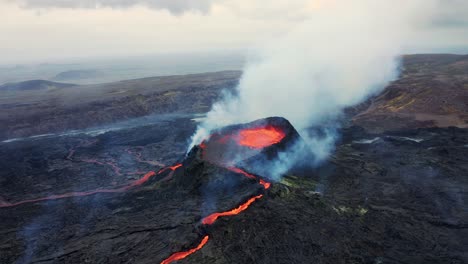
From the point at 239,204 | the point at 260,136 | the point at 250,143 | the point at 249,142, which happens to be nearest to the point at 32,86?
the point at 260,136

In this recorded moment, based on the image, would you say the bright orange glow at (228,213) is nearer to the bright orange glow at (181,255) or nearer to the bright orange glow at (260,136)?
the bright orange glow at (181,255)

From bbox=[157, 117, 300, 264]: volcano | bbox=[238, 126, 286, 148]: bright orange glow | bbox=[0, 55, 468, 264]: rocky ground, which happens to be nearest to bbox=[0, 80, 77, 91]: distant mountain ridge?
bbox=[0, 55, 468, 264]: rocky ground

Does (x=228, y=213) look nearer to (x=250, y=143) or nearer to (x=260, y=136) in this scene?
(x=250, y=143)

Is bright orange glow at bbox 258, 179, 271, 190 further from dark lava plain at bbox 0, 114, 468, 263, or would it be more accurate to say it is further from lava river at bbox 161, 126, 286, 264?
dark lava plain at bbox 0, 114, 468, 263

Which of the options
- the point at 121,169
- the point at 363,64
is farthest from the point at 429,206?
the point at 363,64

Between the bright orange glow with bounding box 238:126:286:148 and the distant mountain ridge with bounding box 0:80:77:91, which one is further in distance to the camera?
the distant mountain ridge with bounding box 0:80:77:91

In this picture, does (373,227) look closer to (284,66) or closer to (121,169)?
(121,169)

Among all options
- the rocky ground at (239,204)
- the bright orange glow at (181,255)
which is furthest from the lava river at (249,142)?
the bright orange glow at (181,255)

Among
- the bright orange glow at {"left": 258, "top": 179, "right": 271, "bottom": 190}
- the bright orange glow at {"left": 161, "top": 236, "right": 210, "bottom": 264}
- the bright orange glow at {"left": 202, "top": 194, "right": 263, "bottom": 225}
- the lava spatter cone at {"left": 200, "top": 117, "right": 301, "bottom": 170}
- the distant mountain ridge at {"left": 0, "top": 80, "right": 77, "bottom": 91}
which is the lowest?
the bright orange glow at {"left": 161, "top": 236, "right": 210, "bottom": 264}
